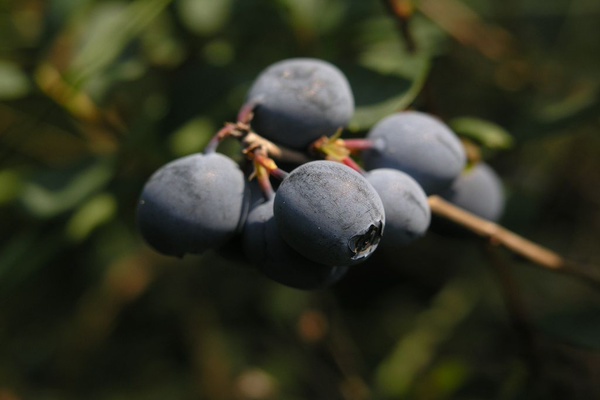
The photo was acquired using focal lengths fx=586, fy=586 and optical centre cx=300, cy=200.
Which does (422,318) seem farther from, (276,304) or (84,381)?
(84,381)

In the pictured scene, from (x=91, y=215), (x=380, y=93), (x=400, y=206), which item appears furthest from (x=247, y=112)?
(x=91, y=215)

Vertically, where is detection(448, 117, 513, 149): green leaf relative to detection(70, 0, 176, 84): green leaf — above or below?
below

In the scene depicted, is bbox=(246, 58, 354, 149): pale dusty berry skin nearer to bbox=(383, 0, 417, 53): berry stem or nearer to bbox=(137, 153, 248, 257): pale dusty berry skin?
bbox=(137, 153, 248, 257): pale dusty berry skin

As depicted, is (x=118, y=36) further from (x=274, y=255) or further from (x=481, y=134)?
(x=481, y=134)

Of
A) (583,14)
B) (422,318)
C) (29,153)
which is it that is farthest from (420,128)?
(583,14)

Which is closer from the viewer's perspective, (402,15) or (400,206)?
(400,206)

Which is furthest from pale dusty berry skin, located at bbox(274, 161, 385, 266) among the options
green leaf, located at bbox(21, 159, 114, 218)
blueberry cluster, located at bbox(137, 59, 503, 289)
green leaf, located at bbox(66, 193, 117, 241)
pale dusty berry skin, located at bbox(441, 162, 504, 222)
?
green leaf, located at bbox(21, 159, 114, 218)
